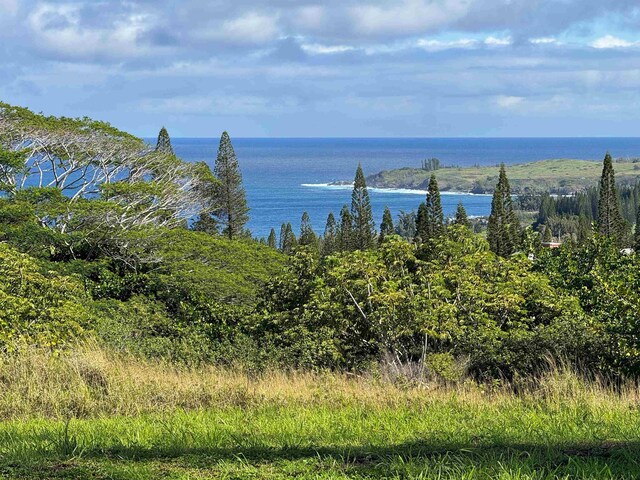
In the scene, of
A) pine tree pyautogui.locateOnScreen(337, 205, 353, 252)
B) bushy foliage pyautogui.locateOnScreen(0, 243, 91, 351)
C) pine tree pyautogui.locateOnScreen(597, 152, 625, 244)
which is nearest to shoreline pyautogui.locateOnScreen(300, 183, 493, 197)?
pine tree pyautogui.locateOnScreen(337, 205, 353, 252)

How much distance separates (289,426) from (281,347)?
6.58 metres

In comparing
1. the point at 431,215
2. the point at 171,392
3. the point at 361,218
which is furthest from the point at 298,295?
the point at 361,218

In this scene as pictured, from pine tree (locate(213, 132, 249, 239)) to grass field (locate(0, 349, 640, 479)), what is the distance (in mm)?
37197

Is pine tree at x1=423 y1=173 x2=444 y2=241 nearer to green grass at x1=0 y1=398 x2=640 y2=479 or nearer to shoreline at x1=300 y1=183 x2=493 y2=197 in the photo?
green grass at x1=0 y1=398 x2=640 y2=479

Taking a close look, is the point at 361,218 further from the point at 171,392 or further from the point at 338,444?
the point at 338,444

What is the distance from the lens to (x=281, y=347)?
1184cm

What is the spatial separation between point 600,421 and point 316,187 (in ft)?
593

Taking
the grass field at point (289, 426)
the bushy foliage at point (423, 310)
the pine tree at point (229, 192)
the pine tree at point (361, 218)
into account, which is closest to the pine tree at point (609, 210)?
the pine tree at point (361, 218)

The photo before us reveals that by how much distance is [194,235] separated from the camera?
24656mm

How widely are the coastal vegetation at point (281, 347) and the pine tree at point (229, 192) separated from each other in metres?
17.7

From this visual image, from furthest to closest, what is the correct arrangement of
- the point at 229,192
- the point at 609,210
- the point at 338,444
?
the point at 609,210
the point at 229,192
the point at 338,444

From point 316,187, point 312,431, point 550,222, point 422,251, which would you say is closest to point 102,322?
point 422,251

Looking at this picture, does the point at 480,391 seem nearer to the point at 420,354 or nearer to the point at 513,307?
the point at 420,354

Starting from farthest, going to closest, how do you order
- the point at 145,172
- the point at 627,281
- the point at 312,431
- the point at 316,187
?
the point at 316,187 → the point at 145,172 → the point at 627,281 → the point at 312,431
